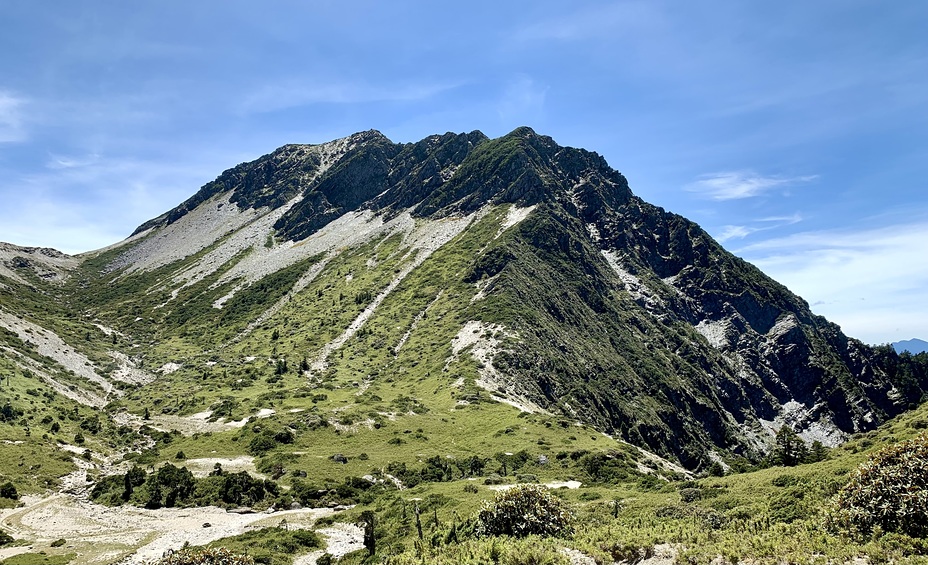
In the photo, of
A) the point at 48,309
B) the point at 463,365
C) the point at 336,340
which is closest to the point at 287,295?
the point at 336,340

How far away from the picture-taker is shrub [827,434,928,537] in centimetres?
1903

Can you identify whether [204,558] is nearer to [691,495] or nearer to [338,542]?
[338,542]

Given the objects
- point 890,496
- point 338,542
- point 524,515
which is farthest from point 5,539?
point 890,496

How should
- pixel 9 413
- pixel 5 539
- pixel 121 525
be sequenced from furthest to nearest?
pixel 9 413
pixel 121 525
pixel 5 539

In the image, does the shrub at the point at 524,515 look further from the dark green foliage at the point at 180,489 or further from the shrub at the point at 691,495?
the dark green foliage at the point at 180,489

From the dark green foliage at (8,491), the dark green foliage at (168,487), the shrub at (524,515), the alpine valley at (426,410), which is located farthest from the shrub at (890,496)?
the dark green foliage at (8,491)

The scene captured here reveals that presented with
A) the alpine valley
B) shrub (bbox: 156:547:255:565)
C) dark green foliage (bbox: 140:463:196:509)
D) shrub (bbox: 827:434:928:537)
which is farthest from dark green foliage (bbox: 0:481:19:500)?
shrub (bbox: 827:434:928:537)

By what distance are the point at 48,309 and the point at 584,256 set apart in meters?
206

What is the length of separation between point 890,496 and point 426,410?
6700 centimetres

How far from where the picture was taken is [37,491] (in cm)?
5022

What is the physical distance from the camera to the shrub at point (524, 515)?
26.6 m

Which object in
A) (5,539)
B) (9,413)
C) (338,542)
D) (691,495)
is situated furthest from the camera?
(9,413)

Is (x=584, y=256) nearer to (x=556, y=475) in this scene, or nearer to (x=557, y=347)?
(x=557, y=347)

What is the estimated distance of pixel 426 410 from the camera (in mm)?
81625
